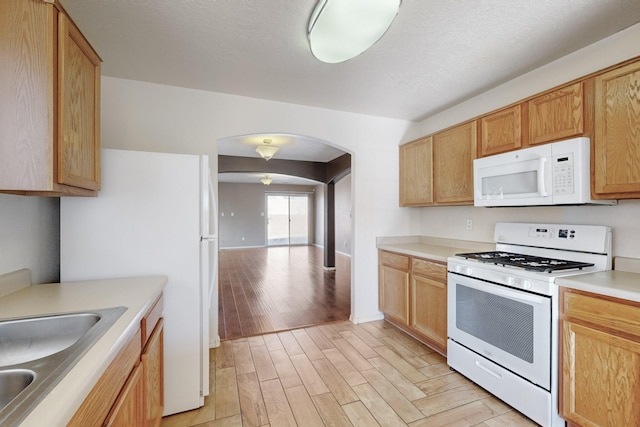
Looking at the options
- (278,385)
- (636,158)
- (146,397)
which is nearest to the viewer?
(146,397)

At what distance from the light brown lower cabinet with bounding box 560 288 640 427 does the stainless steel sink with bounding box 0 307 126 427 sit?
221 centimetres

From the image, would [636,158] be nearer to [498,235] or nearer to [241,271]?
[498,235]

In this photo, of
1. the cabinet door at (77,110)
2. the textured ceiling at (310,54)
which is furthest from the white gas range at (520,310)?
the cabinet door at (77,110)

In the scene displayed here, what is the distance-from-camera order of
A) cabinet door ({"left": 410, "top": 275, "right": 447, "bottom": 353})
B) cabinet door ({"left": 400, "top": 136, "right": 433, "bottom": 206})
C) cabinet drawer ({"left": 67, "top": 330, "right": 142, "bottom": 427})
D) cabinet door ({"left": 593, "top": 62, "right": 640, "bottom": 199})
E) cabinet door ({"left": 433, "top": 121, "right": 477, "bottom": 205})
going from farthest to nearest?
1. cabinet door ({"left": 400, "top": 136, "right": 433, "bottom": 206})
2. cabinet door ({"left": 433, "top": 121, "right": 477, "bottom": 205})
3. cabinet door ({"left": 410, "top": 275, "right": 447, "bottom": 353})
4. cabinet door ({"left": 593, "top": 62, "right": 640, "bottom": 199})
5. cabinet drawer ({"left": 67, "top": 330, "right": 142, "bottom": 427})

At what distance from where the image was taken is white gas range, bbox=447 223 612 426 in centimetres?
165

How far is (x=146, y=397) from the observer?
53.0 inches

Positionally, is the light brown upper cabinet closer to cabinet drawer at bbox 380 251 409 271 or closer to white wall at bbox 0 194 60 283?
white wall at bbox 0 194 60 283

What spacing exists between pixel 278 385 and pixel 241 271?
4.33 metres

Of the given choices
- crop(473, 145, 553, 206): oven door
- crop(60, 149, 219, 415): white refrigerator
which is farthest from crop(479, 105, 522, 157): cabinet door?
crop(60, 149, 219, 415): white refrigerator

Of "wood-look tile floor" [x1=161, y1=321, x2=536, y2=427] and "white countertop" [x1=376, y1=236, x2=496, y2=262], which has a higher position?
"white countertop" [x1=376, y1=236, x2=496, y2=262]

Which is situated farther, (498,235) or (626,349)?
(498,235)

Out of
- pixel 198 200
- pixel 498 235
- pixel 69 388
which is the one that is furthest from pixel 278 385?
pixel 498 235

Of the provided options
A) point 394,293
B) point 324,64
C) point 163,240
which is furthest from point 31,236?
point 394,293

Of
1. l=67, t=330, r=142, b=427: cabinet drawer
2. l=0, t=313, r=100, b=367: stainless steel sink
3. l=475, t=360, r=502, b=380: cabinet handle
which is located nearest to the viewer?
l=67, t=330, r=142, b=427: cabinet drawer
